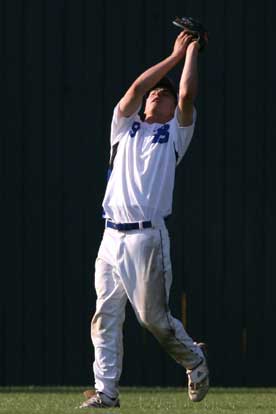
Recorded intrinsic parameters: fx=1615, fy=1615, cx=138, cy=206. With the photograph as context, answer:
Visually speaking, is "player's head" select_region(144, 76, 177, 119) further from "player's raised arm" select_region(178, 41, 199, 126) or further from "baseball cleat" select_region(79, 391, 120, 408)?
"baseball cleat" select_region(79, 391, 120, 408)

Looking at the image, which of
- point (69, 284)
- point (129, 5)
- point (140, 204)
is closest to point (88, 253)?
point (69, 284)

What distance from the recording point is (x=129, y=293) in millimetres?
8734

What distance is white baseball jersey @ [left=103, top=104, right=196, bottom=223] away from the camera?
28.4ft

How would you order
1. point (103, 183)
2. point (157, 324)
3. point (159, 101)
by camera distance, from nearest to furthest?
point (157, 324)
point (159, 101)
point (103, 183)

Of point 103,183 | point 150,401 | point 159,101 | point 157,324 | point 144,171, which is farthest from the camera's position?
point 103,183

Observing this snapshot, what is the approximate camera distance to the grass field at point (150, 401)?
8602 mm

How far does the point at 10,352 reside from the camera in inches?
496

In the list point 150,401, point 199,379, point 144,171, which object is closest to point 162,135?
point 144,171

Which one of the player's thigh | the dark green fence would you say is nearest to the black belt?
the player's thigh

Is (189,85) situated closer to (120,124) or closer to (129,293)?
(120,124)

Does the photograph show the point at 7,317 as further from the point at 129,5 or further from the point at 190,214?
the point at 129,5

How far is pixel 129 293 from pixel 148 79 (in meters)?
1.16

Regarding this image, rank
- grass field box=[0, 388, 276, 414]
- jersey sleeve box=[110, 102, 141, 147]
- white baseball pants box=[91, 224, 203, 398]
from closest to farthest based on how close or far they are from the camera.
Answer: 1. grass field box=[0, 388, 276, 414]
2. white baseball pants box=[91, 224, 203, 398]
3. jersey sleeve box=[110, 102, 141, 147]

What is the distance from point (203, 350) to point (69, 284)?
356 cm
